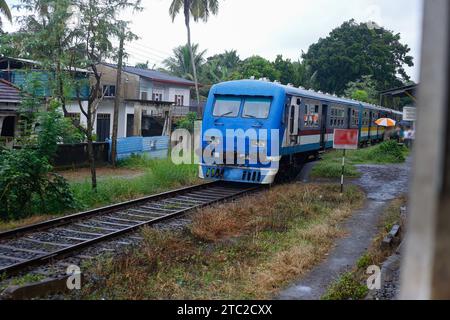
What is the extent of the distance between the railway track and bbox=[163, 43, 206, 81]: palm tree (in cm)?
3451

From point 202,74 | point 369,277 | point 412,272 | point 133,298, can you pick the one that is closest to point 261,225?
point 369,277

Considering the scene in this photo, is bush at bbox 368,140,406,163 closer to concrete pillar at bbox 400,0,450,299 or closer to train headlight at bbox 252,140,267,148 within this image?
train headlight at bbox 252,140,267,148

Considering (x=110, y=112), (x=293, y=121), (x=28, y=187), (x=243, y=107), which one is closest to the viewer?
(x=28, y=187)

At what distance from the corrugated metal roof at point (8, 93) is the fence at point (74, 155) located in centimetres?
247

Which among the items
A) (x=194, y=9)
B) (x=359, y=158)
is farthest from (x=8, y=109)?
(x=194, y=9)

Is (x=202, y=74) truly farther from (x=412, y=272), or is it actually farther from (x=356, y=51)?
(x=412, y=272)

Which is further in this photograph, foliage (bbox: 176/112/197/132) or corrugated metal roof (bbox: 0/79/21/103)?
foliage (bbox: 176/112/197/132)

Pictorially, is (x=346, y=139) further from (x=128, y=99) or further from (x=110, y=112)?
(x=110, y=112)

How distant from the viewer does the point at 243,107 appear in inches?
530

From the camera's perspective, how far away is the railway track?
694 cm

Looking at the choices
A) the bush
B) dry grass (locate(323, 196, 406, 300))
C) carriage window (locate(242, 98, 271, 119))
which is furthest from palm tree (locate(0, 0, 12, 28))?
dry grass (locate(323, 196, 406, 300))

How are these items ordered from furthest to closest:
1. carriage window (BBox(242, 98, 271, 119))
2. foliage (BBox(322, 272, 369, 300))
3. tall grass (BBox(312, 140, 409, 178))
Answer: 1. tall grass (BBox(312, 140, 409, 178))
2. carriage window (BBox(242, 98, 271, 119))
3. foliage (BBox(322, 272, 369, 300))

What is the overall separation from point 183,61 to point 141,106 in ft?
71.2

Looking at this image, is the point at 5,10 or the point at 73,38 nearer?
the point at 73,38
